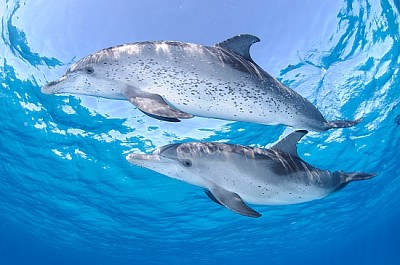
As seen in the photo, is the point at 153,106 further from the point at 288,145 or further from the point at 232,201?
the point at 288,145

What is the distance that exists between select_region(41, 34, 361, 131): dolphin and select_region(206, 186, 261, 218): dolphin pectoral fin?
3.66 ft

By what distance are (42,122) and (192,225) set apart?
64.9 ft

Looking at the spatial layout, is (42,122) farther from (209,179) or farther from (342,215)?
(342,215)

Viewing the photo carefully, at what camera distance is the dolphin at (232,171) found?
491 cm

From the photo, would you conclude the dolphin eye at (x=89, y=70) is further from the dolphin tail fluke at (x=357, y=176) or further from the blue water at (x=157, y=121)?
the blue water at (x=157, y=121)

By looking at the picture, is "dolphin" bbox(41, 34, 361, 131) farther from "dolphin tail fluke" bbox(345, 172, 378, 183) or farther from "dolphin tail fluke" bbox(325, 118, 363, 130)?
"dolphin tail fluke" bbox(345, 172, 378, 183)

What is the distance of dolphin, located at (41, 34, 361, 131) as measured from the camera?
4.22m

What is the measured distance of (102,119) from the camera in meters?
14.0

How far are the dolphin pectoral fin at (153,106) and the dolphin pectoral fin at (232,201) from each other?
1469 mm

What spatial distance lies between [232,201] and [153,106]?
1.78 meters

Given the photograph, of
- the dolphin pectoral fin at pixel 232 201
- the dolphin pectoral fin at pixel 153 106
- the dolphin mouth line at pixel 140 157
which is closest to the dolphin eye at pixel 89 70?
the dolphin pectoral fin at pixel 153 106

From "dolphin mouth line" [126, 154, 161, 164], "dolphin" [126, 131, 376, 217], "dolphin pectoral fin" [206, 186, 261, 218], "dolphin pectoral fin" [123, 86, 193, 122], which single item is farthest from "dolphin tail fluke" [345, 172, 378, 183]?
"dolphin pectoral fin" [123, 86, 193, 122]

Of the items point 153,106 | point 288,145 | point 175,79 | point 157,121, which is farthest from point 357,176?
point 157,121

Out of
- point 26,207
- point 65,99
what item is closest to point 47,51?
point 65,99
